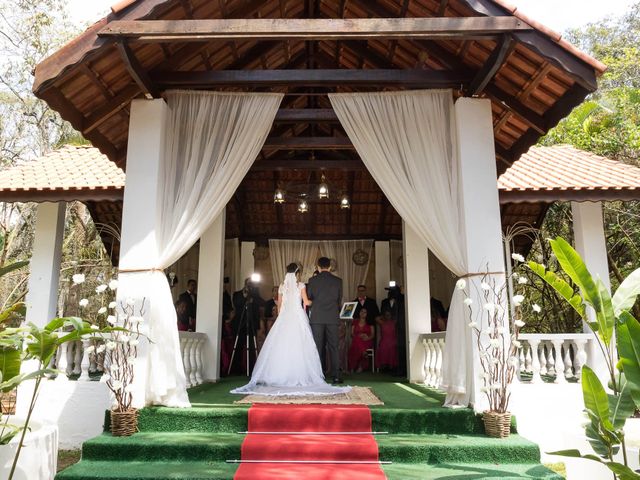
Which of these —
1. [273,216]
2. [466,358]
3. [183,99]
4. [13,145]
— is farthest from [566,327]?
[13,145]

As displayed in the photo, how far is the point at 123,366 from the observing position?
4.84m

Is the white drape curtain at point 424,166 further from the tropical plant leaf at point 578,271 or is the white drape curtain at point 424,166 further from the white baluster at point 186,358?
the white baluster at point 186,358

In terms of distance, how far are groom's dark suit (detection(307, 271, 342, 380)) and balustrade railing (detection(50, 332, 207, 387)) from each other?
68.7 inches

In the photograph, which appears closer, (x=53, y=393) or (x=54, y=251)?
(x=53, y=393)

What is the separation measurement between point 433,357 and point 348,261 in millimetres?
5051

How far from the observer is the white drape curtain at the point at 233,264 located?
37.3 feet

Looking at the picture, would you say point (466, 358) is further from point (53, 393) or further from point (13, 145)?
point (13, 145)

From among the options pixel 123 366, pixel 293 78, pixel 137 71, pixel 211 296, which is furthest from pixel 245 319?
pixel 137 71

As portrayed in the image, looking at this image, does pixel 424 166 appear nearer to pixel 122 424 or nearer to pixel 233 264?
pixel 122 424

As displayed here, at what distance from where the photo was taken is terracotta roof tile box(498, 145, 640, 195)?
7449mm

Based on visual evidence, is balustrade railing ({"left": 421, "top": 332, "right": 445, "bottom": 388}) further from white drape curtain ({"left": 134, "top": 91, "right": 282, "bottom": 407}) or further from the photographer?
white drape curtain ({"left": 134, "top": 91, "right": 282, "bottom": 407})

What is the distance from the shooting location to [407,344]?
8219mm

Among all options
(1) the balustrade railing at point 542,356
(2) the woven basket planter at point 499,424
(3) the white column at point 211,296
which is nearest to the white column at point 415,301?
(1) the balustrade railing at point 542,356

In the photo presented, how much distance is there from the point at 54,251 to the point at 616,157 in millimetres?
12718
